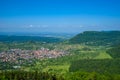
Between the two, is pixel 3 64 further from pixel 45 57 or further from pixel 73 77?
pixel 73 77

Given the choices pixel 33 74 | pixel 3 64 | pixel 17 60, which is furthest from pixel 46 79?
pixel 17 60

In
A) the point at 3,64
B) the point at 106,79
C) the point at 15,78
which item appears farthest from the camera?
the point at 3,64

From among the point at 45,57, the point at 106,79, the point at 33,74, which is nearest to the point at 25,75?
the point at 33,74

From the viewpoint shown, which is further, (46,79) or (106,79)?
(46,79)

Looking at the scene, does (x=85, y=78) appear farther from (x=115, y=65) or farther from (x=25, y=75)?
(x=115, y=65)

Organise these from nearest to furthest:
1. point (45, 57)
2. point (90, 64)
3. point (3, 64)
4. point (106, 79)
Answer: point (106, 79)
point (90, 64)
point (3, 64)
point (45, 57)

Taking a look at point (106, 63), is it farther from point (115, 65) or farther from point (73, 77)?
point (73, 77)

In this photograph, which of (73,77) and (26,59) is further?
(26,59)

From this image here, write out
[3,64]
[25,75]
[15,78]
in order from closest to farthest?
[15,78] < [25,75] < [3,64]

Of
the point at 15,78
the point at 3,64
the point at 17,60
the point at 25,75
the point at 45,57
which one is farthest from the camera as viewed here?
the point at 45,57
